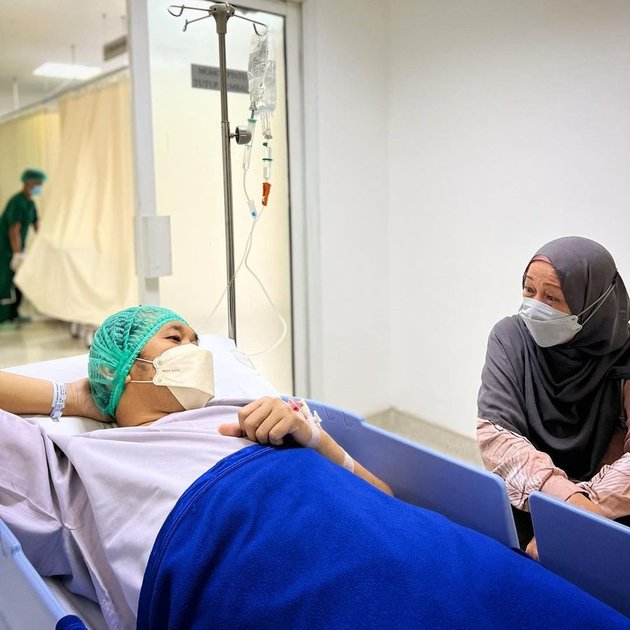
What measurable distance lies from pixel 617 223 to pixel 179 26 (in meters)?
1.71

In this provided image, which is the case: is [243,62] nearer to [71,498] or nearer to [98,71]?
[71,498]

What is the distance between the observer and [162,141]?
7.95 feet

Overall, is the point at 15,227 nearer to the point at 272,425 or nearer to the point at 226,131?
the point at 226,131

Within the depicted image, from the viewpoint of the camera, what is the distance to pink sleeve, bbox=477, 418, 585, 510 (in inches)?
53.7

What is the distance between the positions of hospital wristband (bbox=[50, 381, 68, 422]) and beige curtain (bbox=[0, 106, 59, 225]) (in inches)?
183

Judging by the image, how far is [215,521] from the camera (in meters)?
1.02

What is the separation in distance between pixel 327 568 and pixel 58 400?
0.75 meters

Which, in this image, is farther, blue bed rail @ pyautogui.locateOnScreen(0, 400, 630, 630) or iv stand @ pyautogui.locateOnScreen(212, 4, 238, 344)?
iv stand @ pyautogui.locateOnScreen(212, 4, 238, 344)

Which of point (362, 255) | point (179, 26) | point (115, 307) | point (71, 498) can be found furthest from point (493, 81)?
point (115, 307)

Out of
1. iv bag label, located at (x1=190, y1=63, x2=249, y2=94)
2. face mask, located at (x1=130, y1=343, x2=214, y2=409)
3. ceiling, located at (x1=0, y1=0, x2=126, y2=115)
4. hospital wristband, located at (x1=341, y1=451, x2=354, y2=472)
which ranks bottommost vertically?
hospital wristband, located at (x1=341, y1=451, x2=354, y2=472)

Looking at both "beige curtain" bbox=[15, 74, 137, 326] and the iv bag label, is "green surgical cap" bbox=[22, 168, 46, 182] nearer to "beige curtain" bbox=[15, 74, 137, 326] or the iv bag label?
"beige curtain" bbox=[15, 74, 137, 326]

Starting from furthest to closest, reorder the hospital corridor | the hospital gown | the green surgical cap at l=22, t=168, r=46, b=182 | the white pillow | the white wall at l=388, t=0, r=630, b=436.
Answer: the green surgical cap at l=22, t=168, r=46, b=182 < the white wall at l=388, t=0, r=630, b=436 < the white pillow < the hospital gown < the hospital corridor

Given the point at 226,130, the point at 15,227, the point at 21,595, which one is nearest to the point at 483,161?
the point at 226,130

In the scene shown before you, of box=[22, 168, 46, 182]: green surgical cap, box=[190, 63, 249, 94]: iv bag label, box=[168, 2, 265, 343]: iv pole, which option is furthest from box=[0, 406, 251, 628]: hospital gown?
box=[22, 168, 46, 182]: green surgical cap
